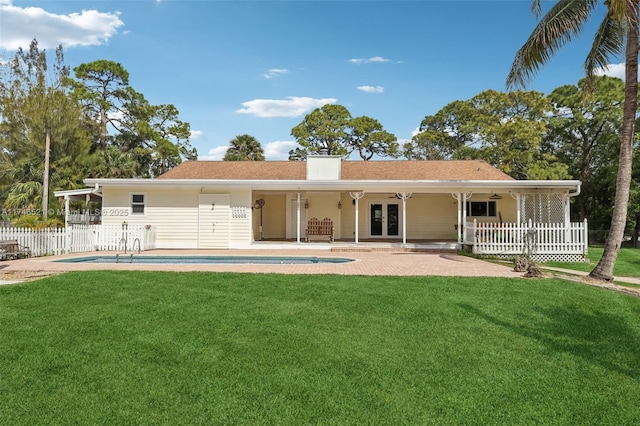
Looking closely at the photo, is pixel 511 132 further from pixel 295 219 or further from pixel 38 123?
pixel 38 123

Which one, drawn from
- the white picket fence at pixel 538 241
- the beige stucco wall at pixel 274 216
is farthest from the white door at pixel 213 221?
the white picket fence at pixel 538 241

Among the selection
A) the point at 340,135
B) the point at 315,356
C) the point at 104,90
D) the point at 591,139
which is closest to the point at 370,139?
the point at 340,135

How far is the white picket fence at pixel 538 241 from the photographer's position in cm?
1401

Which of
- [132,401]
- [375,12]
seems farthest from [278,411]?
[375,12]

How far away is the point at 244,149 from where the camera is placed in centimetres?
3800

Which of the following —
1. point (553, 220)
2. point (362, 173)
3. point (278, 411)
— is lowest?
point (278, 411)

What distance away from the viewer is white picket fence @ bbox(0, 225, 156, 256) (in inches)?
562

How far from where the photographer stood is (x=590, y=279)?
969cm

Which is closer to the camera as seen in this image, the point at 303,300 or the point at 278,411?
the point at 278,411

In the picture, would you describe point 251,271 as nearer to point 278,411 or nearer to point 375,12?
point 278,411

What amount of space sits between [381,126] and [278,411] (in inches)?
1696

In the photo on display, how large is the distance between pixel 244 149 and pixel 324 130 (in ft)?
30.5

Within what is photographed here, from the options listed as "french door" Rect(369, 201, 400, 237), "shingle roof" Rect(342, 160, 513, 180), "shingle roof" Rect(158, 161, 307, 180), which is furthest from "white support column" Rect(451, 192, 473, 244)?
"shingle roof" Rect(158, 161, 307, 180)

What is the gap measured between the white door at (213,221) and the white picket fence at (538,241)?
33.2 ft
